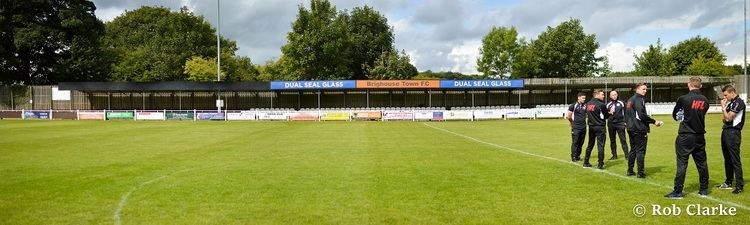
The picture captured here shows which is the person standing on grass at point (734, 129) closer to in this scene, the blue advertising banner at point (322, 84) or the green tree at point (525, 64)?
the blue advertising banner at point (322, 84)

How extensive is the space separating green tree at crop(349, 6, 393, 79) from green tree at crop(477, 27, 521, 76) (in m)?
15.4

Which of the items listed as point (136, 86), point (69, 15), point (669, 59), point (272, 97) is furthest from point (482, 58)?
point (69, 15)

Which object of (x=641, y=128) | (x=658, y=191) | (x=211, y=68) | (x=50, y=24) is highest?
(x=50, y=24)

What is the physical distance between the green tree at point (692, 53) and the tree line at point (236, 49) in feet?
0.47

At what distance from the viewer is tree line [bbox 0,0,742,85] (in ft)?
210

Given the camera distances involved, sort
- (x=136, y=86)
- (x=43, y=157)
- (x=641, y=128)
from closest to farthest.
→ (x=641, y=128)
(x=43, y=157)
(x=136, y=86)

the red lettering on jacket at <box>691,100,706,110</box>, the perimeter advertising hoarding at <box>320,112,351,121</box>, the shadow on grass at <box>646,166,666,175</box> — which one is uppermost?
the red lettering on jacket at <box>691,100,706,110</box>

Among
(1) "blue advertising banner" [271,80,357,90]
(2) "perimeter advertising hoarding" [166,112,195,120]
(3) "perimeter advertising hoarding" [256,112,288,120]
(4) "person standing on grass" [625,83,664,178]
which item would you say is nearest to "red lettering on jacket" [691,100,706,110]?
(4) "person standing on grass" [625,83,664,178]

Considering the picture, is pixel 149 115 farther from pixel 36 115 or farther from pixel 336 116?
pixel 336 116

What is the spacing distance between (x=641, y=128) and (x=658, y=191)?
78.3 inches

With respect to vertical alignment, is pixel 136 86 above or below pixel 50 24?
below

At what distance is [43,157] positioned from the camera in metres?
15.4

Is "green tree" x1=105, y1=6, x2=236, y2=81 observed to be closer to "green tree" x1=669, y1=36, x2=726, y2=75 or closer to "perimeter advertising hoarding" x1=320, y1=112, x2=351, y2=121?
"perimeter advertising hoarding" x1=320, y1=112, x2=351, y2=121

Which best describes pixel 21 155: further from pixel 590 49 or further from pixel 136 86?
pixel 590 49
